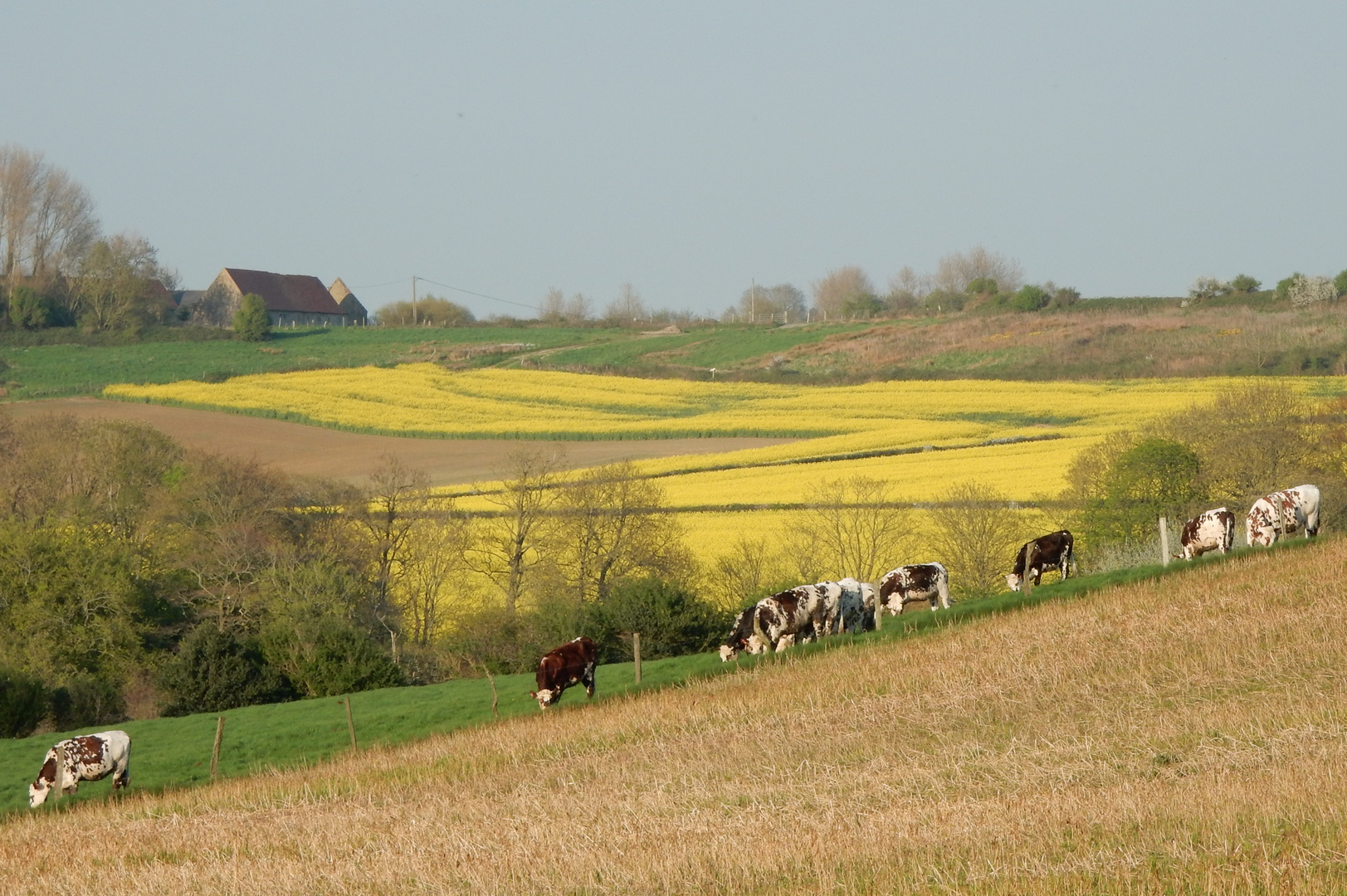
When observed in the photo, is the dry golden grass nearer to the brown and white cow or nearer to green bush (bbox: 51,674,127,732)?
the brown and white cow

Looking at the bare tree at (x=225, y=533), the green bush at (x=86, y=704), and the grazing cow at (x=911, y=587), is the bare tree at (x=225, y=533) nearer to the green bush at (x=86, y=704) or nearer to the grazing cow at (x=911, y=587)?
the green bush at (x=86, y=704)

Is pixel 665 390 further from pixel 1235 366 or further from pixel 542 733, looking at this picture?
pixel 542 733

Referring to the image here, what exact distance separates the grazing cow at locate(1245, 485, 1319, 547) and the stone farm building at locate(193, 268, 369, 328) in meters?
118

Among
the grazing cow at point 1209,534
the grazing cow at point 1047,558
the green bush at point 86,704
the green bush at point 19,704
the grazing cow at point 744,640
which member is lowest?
the green bush at point 86,704

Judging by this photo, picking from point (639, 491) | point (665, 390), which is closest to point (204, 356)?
point (665, 390)

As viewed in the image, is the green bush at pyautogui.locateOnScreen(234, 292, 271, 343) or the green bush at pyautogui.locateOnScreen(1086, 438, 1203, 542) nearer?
the green bush at pyautogui.locateOnScreen(1086, 438, 1203, 542)

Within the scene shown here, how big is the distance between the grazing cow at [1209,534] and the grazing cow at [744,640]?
30.7ft

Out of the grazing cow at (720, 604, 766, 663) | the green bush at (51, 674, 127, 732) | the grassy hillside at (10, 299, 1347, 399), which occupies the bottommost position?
the green bush at (51, 674, 127, 732)

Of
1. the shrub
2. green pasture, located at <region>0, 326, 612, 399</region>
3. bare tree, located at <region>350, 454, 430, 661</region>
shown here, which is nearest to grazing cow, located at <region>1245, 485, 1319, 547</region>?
bare tree, located at <region>350, 454, 430, 661</region>

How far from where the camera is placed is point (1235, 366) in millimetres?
78500

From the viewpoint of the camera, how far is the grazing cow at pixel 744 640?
27.7 metres

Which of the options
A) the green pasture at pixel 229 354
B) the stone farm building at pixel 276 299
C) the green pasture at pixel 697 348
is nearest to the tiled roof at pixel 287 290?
the stone farm building at pixel 276 299

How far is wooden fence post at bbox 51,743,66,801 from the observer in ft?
75.6

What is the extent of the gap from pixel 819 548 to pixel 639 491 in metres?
6.49
